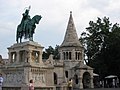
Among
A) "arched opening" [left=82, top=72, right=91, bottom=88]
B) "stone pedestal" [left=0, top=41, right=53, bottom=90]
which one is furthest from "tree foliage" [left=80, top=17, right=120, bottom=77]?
"stone pedestal" [left=0, top=41, right=53, bottom=90]

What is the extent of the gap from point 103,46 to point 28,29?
34.4m

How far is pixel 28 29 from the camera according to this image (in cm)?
3156

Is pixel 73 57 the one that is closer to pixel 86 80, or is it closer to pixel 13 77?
pixel 86 80

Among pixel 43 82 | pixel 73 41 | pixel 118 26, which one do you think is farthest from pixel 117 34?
pixel 43 82

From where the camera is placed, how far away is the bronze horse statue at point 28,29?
31609 millimetres

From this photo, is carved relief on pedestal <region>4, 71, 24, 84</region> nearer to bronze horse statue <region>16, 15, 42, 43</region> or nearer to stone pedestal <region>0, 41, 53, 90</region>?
stone pedestal <region>0, 41, 53, 90</region>

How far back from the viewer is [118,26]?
66250mm

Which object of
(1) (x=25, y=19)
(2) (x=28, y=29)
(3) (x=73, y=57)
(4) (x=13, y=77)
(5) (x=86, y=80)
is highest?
(1) (x=25, y=19)

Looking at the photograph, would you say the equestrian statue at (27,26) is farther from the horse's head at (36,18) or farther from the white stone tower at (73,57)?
the white stone tower at (73,57)

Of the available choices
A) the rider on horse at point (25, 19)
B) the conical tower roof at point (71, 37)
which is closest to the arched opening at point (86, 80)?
the conical tower roof at point (71, 37)

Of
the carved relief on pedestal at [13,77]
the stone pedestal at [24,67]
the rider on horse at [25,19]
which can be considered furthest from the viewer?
the rider on horse at [25,19]

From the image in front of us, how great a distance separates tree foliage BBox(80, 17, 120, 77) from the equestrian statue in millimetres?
30013

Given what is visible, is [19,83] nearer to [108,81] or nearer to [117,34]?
[117,34]

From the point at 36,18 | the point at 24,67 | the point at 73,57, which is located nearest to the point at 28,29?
the point at 36,18
